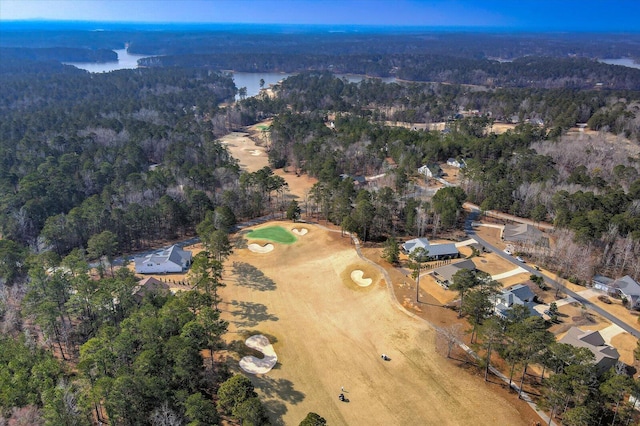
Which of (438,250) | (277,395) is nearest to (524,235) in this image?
(438,250)

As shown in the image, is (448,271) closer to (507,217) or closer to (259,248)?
(259,248)

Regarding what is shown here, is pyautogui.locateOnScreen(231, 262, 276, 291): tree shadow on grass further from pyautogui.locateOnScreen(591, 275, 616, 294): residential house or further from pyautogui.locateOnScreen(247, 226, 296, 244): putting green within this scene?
pyautogui.locateOnScreen(591, 275, 616, 294): residential house

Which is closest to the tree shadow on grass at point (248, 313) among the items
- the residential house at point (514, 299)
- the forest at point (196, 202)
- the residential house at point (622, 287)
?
the forest at point (196, 202)

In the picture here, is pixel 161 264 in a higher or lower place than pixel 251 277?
higher

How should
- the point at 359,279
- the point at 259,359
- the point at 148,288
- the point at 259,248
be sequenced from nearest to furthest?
the point at 259,359 < the point at 148,288 < the point at 359,279 < the point at 259,248

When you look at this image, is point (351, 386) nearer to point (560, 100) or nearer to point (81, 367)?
point (81, 367)

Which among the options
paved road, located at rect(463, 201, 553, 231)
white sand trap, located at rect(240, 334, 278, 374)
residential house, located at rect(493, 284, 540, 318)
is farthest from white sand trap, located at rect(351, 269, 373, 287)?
paved road, located at rect(463, 201, 553, 231)
